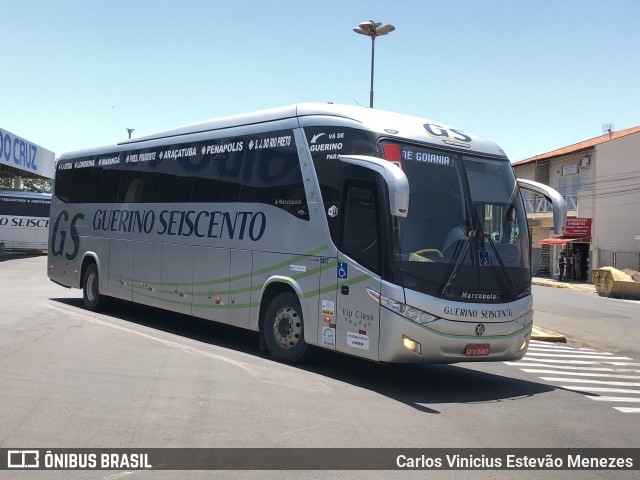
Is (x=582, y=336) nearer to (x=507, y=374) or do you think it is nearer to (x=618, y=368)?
(x=618, y=368)

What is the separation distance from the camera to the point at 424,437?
6.43 meters

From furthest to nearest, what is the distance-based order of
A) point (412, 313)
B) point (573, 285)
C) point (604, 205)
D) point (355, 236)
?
1. point (604, 205)
2. point (573, 285)
3. point (355, 236)
4. point (412, 313)

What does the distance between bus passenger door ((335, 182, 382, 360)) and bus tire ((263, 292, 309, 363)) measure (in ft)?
3.13

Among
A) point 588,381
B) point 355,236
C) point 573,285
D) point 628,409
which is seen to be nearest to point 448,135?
point 355,236

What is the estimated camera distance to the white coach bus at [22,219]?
42.8 m

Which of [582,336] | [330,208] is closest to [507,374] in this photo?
[330,208]

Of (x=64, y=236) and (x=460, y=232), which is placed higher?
→ (x=460, y=232)

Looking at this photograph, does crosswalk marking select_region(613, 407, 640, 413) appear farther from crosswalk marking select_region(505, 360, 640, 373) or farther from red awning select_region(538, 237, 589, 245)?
red awning select_region(538, 237, 589, 245)

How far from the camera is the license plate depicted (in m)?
8.52

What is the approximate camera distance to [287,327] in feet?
33.0

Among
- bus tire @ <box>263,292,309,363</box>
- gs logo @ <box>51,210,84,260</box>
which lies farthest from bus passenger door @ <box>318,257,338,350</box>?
gs logo @ <box>51,210,84,260</box>

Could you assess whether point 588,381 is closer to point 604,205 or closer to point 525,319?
point 525,319

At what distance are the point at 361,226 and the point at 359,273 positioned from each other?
617 millimetres

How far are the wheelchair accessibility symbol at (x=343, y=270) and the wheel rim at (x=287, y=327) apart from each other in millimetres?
1178
